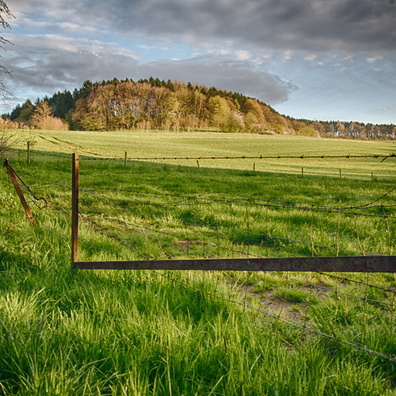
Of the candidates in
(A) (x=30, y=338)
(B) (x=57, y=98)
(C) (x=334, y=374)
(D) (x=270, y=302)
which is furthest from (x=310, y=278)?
Result: (B) (x=57, y=98)

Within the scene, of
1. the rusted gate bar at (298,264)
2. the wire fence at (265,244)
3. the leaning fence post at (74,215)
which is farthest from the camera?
the leaning fence post at (74,215)

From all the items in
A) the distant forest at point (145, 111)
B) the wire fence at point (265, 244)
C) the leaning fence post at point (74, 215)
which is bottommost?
the wire fence at point (265, 244)

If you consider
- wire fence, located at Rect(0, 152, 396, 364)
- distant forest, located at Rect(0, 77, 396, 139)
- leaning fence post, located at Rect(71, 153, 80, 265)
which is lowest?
wire fence, located at Rect(0, 152, 396, 364)

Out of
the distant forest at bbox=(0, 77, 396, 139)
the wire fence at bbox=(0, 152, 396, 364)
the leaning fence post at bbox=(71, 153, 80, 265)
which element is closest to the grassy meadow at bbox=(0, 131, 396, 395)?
the wire fence at bbox=(0, 152, 396, 364)

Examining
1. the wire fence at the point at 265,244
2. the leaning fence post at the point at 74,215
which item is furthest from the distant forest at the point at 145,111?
the leaning fence post at the point at 74,215

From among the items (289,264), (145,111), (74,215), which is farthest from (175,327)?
(145,111)

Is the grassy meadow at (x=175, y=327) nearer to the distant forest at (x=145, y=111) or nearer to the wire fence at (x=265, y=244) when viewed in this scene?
the wire fence at (x=265, y=244)

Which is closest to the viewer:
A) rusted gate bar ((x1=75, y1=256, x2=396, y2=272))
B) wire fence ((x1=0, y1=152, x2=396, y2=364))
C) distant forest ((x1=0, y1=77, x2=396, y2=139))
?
rusted gate bar ((x1=75, y1=256, x2=396, y2=272))

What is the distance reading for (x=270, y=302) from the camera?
3.91 metres

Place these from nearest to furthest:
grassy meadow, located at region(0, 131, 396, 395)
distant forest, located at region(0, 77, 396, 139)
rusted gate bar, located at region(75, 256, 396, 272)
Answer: rusted gate bar, located at region(75, 256, 396, 272), grassy meadow, located at region(0, 131, 396, 395), distant forest, located at region(0, 77, 396, 139)

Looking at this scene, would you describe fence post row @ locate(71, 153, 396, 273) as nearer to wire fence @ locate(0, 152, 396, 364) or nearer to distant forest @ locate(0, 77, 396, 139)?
wire fence @ locate(0, 152, 396, 364)

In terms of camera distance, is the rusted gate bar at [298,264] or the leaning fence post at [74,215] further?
the leaning fence post at [74,215]

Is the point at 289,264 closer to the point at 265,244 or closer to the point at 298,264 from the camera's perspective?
the point at 298,264

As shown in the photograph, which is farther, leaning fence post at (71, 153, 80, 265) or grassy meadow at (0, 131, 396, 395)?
leaning fence post at (71, 153, 80, 265)
